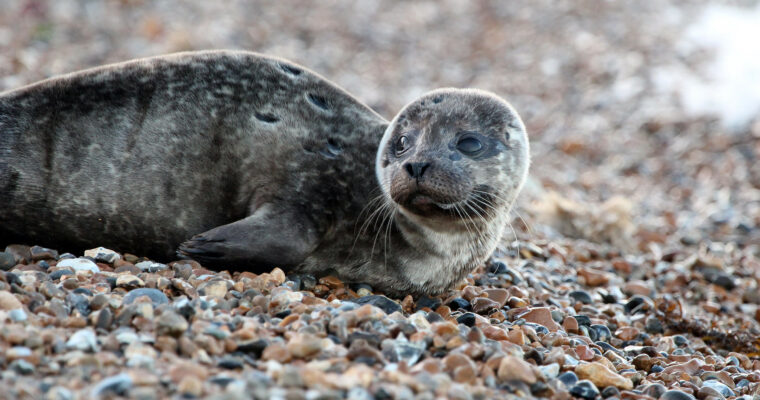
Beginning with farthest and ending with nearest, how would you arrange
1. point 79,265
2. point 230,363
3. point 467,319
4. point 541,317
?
point 541,317
point 467,319
point 79,265
point 230,363

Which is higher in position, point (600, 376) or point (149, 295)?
point (149, 295)

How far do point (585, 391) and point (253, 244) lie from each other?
1783 mm

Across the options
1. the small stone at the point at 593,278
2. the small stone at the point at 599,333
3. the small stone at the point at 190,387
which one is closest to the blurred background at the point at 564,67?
the small stone at the point at 593,278

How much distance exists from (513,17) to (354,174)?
12462 millimetres

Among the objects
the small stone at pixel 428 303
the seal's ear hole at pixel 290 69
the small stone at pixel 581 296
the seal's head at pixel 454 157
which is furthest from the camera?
the small stone at pixel 581 296

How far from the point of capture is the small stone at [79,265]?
434 cm

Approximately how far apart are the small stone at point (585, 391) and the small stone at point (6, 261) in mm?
2737

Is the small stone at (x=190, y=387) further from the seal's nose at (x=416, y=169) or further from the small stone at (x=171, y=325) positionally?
the seal's nose at (x=416, y=169)

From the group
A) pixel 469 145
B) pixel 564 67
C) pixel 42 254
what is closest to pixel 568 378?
pixel 469 145

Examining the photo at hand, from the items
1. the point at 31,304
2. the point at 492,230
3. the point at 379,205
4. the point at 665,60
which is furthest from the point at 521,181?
the point at 665,60

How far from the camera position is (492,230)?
5227 mm

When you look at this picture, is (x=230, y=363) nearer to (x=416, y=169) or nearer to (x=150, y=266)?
(x=150, y=266)

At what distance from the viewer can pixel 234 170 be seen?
502 centimetres

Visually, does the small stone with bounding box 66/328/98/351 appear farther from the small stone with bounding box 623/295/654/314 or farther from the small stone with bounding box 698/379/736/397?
the small stone with bounding box 623/295/654/314
